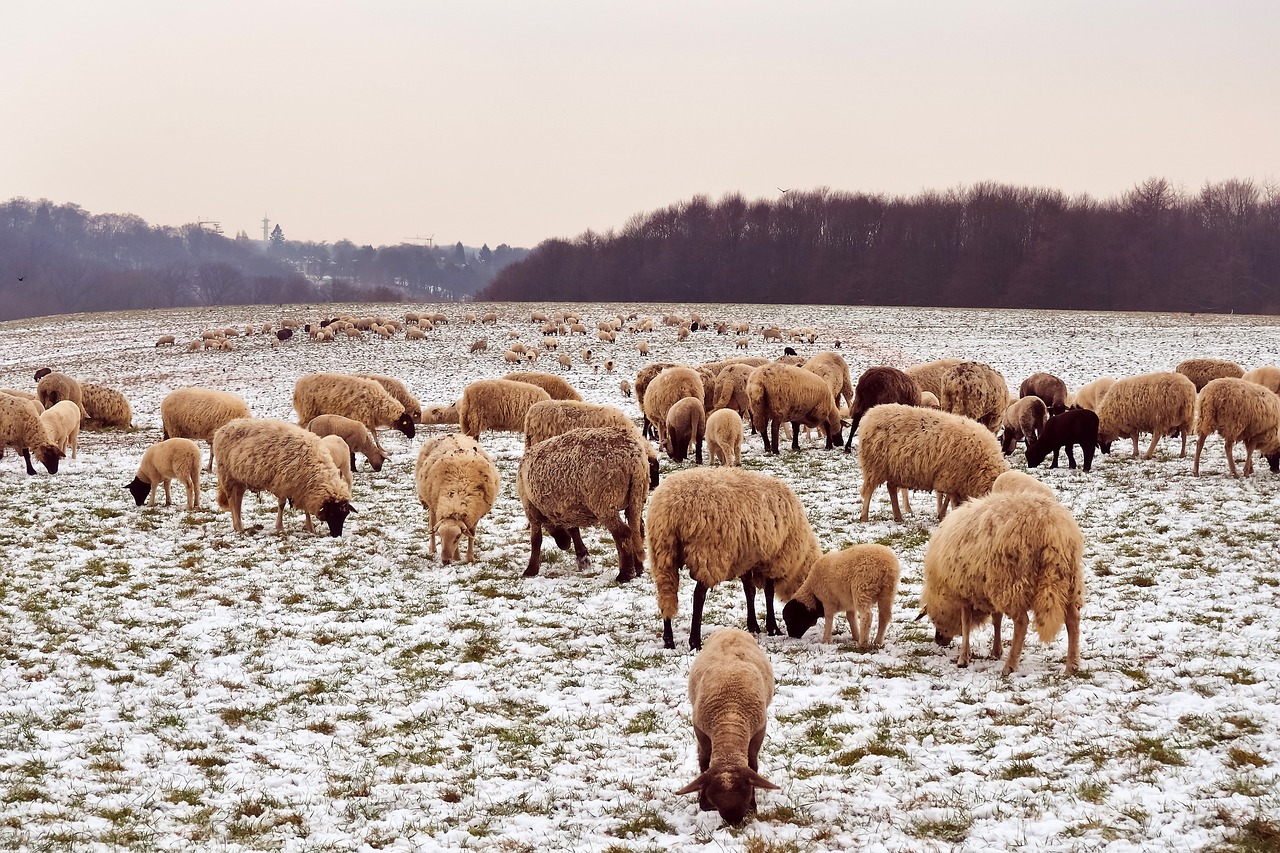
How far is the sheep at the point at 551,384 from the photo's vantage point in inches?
799

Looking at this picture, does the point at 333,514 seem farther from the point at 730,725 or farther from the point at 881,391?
the point at 881,391

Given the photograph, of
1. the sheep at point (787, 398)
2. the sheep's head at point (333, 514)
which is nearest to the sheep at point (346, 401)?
the sheep's head at point (333, 514)

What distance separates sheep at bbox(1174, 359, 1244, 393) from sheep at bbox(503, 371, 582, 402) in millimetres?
13635

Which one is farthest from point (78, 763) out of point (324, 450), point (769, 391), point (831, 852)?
point (769, 391)

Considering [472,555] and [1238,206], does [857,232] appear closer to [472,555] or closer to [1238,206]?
[1238,206]

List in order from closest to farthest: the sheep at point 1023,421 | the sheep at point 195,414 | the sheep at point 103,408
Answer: the sheep at point 1023,421 → the sheep at point 195,414 → the sheep at point 103,408

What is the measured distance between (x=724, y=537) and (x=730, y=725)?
9.14 ft

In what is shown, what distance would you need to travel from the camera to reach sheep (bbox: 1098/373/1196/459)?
49.9 ft

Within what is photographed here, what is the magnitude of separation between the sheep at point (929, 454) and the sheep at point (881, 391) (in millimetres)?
5810

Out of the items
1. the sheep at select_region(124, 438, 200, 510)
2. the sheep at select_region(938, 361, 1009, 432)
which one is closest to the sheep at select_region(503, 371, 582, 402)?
the sheep at select_region(124, 438, 200, 510)

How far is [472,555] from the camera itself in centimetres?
1141

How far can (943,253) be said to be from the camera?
82.4 m

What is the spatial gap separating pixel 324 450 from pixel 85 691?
5.83 m

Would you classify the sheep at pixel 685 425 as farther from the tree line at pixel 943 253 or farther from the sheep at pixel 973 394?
the tree line at pixel 943 253
